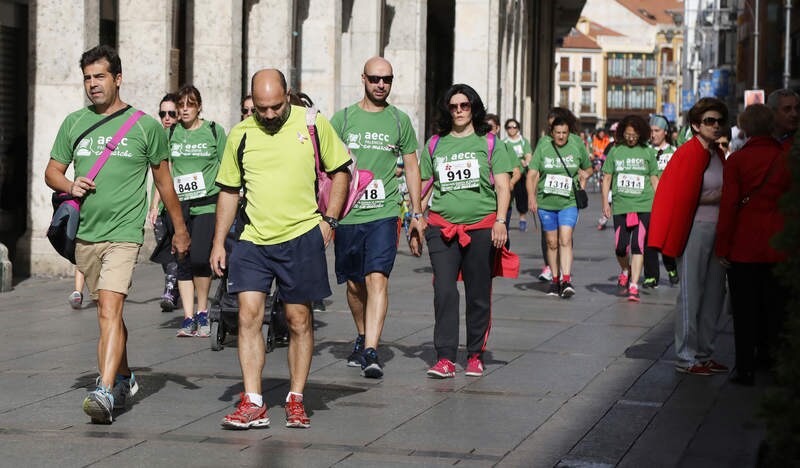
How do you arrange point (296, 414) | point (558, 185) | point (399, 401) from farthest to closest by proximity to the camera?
point (558, 185), point (399, 401), point (296, 414)

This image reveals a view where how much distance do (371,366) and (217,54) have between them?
10954mm

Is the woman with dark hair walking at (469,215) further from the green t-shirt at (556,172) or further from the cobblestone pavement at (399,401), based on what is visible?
the green t-shirt at (556,172)

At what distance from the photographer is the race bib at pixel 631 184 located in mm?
14688

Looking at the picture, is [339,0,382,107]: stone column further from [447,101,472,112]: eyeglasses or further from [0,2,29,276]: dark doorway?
[447,101,472,112]: eyeglasses

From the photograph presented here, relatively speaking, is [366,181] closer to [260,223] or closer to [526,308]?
[260,223]

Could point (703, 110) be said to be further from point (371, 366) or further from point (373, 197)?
point (371, 366)

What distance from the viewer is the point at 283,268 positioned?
24.1 feet

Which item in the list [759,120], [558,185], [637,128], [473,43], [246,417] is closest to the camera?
[246,417]

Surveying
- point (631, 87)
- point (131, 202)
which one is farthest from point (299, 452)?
point (631, 87)

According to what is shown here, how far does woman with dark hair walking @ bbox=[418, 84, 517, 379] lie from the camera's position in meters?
9.20

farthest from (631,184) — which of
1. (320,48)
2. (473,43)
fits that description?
(473,43)

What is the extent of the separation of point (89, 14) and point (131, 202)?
7.87 metres

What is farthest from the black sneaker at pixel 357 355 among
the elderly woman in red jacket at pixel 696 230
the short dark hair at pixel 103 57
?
the short dark hair at pixel 103 57

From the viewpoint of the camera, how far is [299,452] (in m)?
6.70
